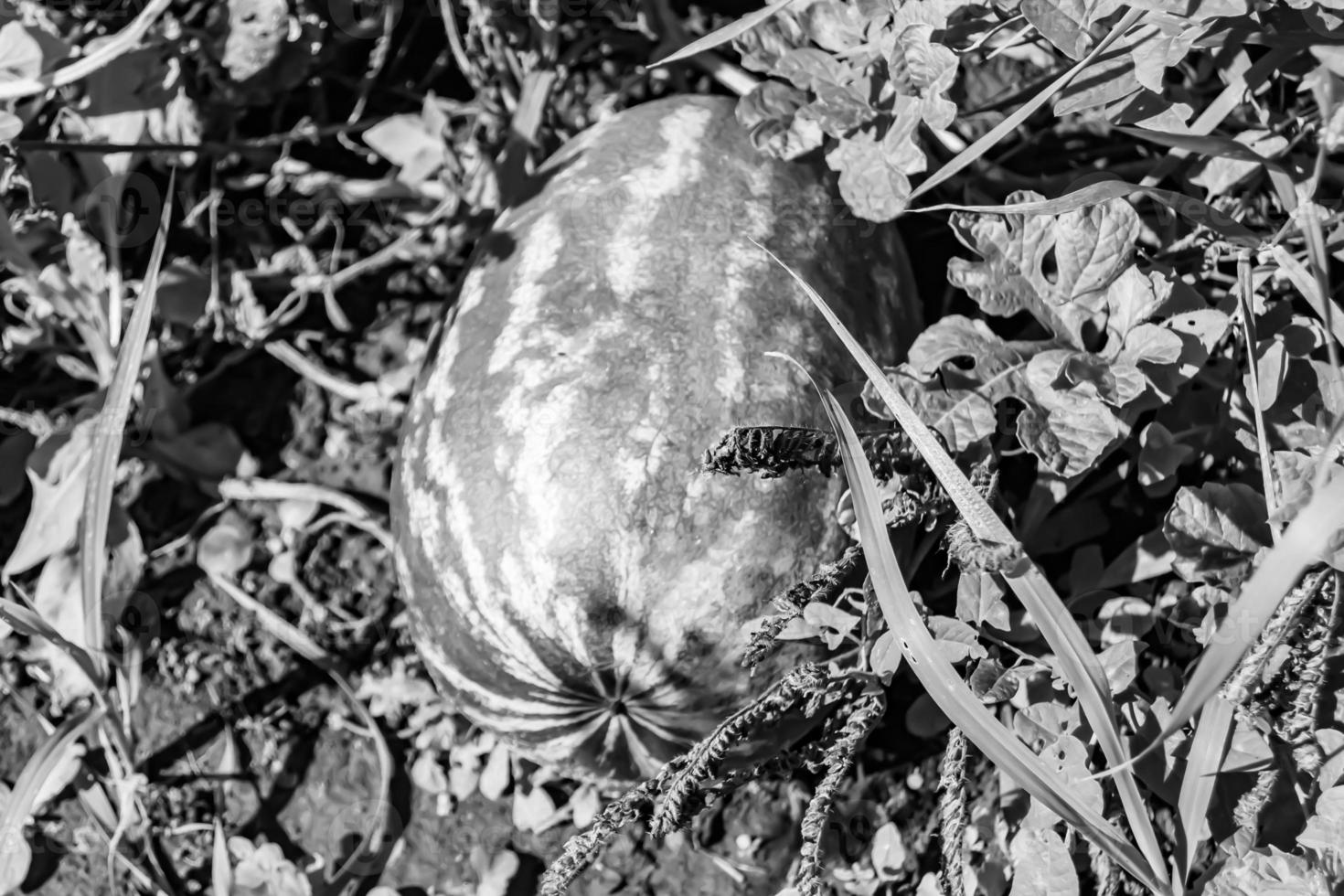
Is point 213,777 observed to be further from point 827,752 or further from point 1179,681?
point 1179,681

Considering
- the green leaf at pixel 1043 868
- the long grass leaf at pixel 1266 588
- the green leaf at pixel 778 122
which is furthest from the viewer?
the green leaf at pixel 778 122

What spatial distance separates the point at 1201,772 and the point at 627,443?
39.9 inches

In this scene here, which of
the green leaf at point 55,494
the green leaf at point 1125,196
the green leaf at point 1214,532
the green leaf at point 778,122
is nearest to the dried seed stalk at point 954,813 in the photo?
the green leaf at point 1214,532

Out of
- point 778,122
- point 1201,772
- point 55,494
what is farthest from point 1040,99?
point 55,494

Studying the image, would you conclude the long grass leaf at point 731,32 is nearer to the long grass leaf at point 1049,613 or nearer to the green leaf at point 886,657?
the long grass leaf at point 1049,613

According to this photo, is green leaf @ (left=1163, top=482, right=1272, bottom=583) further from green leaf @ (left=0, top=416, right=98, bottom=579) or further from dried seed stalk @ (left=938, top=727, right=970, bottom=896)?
green leaf @ (left=0, top=416, right=98, bottom=579)

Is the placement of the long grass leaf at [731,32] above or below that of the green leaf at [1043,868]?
above

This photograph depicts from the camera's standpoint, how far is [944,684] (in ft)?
5.39

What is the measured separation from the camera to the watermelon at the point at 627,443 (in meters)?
1.85

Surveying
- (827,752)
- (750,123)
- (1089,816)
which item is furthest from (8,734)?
(1089,816)

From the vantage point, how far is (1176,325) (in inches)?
75.7

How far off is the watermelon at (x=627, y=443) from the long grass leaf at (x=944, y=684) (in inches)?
8.4

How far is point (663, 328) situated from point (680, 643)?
1.67 ft

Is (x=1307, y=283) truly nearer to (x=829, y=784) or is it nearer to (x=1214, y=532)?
(x=1214, y=532)
